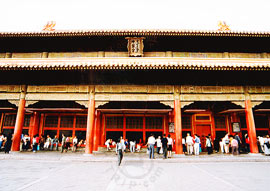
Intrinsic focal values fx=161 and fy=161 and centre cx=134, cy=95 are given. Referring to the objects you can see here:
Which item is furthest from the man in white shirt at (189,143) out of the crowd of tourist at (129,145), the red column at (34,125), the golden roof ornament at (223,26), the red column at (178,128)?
the red column at (34,125)

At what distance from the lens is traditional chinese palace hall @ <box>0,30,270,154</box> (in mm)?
9125

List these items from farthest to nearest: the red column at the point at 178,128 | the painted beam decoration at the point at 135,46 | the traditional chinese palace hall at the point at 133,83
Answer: the painted beam decoration at the point at 135,46 < the traditional chinese palace hall at the point at 133,83 < the red column at the point at 178,128

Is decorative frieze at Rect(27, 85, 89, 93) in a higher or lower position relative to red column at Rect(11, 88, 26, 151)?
higher

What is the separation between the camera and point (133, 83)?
31.3 ft

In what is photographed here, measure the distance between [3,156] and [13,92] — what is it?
3.65 meters

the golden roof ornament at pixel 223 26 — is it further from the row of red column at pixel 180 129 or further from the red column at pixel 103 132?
the red column at pixel 103 132

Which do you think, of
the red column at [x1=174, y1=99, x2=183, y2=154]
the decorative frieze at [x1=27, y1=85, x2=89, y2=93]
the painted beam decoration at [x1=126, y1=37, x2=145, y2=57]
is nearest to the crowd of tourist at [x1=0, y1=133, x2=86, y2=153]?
the decorative frieze at [x1=27, y1=85, x2=89, y2=93]

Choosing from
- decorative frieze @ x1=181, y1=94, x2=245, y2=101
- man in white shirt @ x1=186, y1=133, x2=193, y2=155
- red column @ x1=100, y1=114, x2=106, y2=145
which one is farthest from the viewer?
red column @ x1=100, y1=114, x2=106, y2=145

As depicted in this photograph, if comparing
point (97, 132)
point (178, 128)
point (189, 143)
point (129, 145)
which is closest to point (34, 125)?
point (97, 132)

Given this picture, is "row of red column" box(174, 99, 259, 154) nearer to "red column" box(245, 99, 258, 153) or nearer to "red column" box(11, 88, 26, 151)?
"red column" box(245, 99, 258, 153)

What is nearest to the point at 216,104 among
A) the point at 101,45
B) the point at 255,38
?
the point at 255,38

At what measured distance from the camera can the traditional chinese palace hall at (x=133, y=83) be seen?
9125mm

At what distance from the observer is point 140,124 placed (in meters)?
12.9

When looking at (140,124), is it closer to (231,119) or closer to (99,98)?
(99,98)
